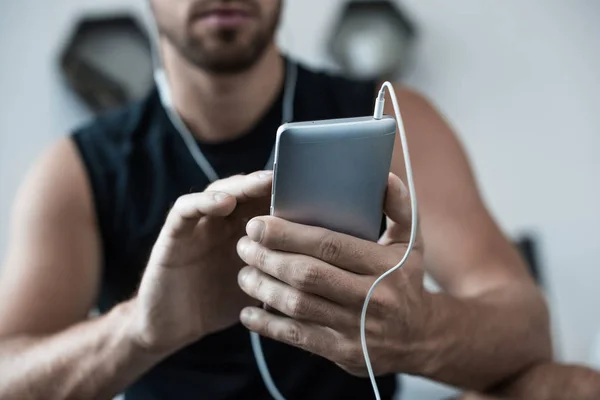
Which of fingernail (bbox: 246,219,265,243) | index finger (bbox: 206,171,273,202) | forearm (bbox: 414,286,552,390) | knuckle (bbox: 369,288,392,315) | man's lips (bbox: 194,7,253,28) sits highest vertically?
man's lips (bbox: 194,7,253,28)

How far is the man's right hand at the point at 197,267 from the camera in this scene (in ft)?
1.44

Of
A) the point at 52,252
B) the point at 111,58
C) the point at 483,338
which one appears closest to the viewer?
the point at 483,338

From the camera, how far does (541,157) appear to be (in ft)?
4.29

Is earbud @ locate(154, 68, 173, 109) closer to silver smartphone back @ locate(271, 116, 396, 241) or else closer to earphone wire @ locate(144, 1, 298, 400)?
earphone wire @ locate(144, 1, 298, 400)

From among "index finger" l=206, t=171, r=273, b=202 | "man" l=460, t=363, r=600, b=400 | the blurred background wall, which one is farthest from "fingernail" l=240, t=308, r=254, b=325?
the blurred background wall

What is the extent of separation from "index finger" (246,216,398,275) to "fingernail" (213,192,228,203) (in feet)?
0.08

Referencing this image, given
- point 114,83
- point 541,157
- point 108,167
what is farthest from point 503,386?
point 114,83

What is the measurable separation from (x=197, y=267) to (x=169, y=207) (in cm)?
21

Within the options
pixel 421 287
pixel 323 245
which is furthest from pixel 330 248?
pixel 421 287

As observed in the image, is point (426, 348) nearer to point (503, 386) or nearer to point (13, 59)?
point (503, 386)

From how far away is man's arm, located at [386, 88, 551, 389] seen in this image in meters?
0.57

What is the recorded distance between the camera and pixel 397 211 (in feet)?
1.50

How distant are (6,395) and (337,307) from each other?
0.35m

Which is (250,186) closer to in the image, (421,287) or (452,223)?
(421,287)
